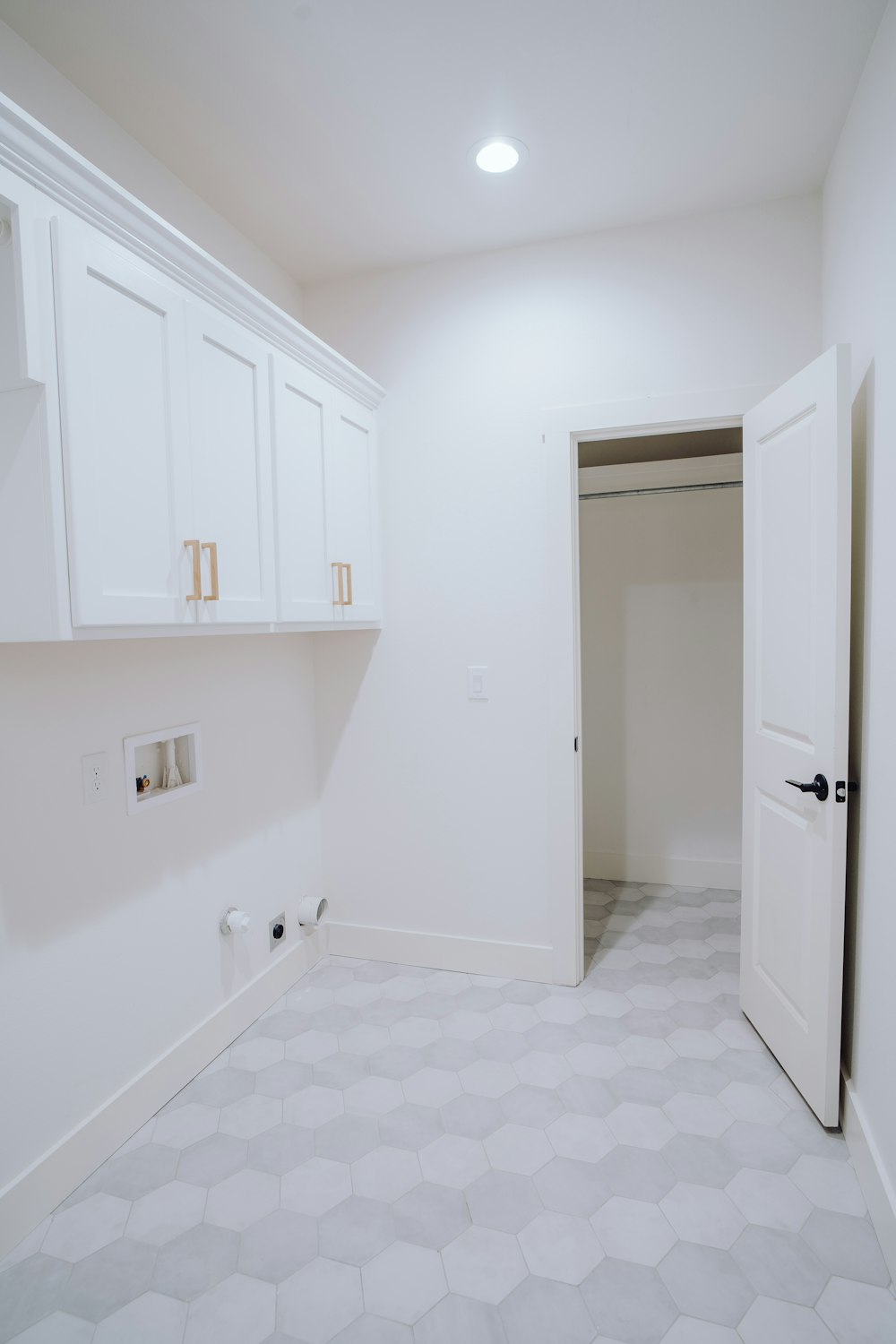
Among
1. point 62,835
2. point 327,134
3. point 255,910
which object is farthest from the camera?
point 255,910

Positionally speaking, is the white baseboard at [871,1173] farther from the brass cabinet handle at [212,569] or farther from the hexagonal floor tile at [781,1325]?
the brass cabinet handle at [212,569]

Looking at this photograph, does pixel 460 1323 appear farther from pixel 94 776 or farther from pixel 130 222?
pixel 130 222

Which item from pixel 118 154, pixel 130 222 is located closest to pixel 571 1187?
pixel 130 222

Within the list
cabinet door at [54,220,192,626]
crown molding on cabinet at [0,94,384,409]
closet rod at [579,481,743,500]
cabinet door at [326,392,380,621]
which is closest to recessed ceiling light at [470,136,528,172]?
crown molding on cabinet at [0,94,384,409]

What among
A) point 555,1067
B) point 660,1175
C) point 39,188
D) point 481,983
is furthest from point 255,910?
point 39,188

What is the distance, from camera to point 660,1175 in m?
1.75

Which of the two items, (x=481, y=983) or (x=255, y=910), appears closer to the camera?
(x=255, y=910)

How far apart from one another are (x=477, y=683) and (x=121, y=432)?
154 cm

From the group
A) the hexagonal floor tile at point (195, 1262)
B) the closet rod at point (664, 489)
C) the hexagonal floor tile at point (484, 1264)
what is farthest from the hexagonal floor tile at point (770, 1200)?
the closet rod at point (664, 489)

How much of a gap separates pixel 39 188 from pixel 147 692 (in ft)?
3.80

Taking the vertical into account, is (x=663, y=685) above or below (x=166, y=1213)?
above

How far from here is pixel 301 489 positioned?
223 centimetres

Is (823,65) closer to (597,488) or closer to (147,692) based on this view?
(597,488)

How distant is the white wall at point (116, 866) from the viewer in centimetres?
161
